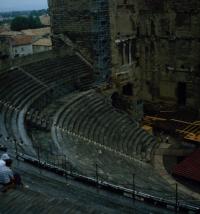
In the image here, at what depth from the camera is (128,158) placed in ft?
64.8

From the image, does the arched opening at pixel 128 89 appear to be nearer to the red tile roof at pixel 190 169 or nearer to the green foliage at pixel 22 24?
the red tile roof at pixel 190 169

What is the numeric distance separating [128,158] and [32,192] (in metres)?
10.1

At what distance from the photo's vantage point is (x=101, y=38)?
82.3 ft

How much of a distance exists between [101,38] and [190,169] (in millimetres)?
10128

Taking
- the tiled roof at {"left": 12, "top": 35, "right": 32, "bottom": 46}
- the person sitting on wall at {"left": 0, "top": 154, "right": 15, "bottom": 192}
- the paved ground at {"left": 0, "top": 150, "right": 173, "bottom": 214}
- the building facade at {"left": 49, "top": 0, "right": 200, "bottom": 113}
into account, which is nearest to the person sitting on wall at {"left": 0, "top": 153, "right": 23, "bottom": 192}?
the person sitting on wall at {"left": 0, "top": 154, "right": 15, "bottom": 192}

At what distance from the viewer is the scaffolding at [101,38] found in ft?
80.9

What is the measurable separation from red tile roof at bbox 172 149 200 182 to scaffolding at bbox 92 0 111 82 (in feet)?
Result: 25.6

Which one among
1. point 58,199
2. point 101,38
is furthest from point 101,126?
point 58,199

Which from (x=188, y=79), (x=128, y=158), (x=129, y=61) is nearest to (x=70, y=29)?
(x=129, y=61)

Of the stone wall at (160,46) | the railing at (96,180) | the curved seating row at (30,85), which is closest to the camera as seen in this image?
the railing at (96,180)

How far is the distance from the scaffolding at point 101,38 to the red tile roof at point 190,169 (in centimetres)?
779

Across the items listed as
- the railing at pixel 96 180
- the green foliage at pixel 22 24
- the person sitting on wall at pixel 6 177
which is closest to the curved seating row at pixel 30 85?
the railing at pixel 96 180

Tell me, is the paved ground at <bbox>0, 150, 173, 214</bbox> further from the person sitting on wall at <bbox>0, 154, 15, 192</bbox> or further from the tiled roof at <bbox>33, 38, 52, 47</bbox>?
the tiled roof at <bbox>33, 38, 52, 47</bbox>

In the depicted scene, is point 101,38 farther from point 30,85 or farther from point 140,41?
point 30,85
